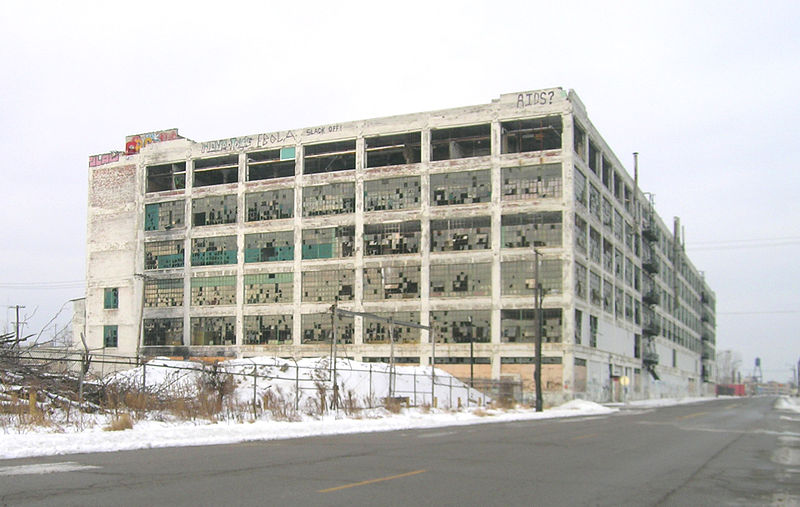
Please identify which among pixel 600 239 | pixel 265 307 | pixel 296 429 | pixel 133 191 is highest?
pixel 133 191

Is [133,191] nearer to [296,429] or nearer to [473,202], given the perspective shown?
[473,202]

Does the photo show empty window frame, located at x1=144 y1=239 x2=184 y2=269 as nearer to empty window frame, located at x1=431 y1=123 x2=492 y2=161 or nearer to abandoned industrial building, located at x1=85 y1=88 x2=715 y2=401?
abandoned industrial building, located at x1=85 y1=88 x2=715 y2=401

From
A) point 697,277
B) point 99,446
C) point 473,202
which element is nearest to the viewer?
point 99,446

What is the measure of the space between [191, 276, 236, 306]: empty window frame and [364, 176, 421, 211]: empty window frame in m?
14.7

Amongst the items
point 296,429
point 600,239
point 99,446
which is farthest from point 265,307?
point 99,446

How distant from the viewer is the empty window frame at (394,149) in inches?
2525

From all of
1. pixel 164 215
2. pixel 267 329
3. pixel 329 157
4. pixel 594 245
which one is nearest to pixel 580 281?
pixel 594 245

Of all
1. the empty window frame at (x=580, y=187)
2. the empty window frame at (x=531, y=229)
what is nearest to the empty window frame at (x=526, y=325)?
the empty window frame at (x=531, y=229)

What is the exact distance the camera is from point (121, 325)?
71.9 metres

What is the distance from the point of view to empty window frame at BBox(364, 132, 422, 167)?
2525 inches

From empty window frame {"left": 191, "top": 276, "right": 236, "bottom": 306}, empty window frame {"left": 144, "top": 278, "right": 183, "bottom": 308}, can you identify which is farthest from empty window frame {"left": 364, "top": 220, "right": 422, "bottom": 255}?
empty window frame {"left": 144, "top": 278, "right": 183, "bottom": 308}

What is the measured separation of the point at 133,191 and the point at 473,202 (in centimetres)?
3440

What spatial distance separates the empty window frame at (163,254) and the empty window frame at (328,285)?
13.3m

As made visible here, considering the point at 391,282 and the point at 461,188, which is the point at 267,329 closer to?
the point at 391,282
